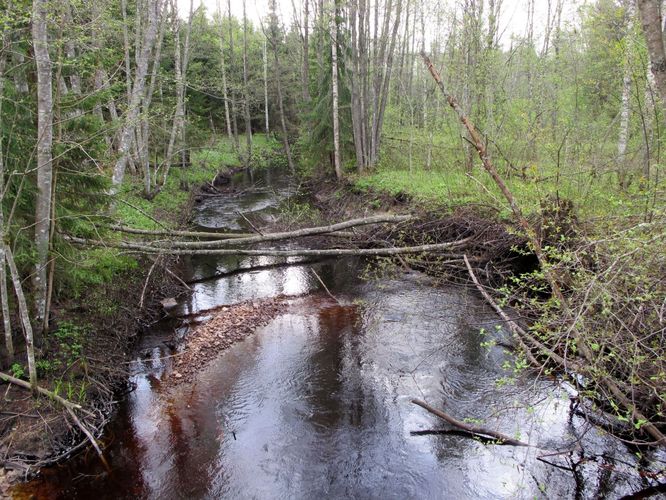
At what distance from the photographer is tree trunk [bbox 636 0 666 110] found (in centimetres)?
399

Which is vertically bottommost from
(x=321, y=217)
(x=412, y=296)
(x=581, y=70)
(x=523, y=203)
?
(x=412, y=296)

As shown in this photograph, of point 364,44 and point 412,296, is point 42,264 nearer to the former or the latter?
point 412,296

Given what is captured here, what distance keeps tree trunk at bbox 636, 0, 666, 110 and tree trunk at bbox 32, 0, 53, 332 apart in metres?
6.86

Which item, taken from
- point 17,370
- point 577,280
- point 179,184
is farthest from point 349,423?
point 179,184

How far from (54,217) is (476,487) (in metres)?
7.08

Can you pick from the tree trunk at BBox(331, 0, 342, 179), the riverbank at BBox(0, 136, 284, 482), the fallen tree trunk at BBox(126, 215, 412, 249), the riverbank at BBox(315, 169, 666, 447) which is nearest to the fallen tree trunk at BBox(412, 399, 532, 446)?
the riverbank at BBox(315, 169, 666, 447)

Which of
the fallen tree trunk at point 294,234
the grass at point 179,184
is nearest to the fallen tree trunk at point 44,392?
the grass at point 179,184

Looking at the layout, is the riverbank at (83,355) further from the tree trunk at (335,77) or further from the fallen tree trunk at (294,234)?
the tree trunk at (335,77)

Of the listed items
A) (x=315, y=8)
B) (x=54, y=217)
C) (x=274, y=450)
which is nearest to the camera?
(x=274, y=450)

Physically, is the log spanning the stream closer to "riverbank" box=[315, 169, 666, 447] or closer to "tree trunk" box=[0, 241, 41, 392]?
"riverbank" box=[315, 169, 666, 447]

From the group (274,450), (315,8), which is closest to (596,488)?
(274,450)

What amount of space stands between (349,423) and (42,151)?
602 cm

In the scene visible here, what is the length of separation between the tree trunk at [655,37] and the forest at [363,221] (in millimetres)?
20

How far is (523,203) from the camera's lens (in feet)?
32.6
